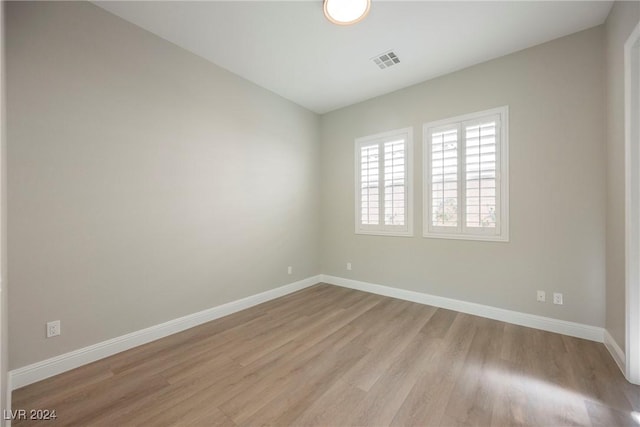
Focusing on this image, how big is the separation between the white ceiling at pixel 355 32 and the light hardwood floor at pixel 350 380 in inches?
121

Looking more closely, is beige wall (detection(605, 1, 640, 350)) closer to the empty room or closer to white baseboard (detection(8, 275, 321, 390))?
the empty room

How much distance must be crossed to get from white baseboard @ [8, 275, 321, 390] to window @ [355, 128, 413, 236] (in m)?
A: 2.09

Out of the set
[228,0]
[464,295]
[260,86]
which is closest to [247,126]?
[260,86]

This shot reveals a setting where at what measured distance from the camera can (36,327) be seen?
192cm

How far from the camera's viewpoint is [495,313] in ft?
9.60

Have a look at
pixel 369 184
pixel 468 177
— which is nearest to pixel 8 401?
pixel 369 184

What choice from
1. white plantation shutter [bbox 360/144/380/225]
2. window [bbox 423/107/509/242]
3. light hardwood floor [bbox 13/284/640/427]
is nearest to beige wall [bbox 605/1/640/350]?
light hardwood floor [bbox 13/284/640/427]

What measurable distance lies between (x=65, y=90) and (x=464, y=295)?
14.9ft

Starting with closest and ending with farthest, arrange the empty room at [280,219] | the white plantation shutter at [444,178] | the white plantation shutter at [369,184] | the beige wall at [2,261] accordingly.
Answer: the beige wall at [2,261] → the empty room at [280,219] → the white plantation shutter at [444,178] → the white plantation shutter at [369,184]

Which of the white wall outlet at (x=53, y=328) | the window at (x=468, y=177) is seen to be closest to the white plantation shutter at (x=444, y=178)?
the window at (x=468, y=177)

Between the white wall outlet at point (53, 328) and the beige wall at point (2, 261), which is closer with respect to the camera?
the beige wall at point (2, 261)

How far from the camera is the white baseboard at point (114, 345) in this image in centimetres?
188

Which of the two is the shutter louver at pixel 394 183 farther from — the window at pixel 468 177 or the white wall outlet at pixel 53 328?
Result: the white wall outlet at pixel 53 328

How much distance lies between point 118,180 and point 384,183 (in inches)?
128
